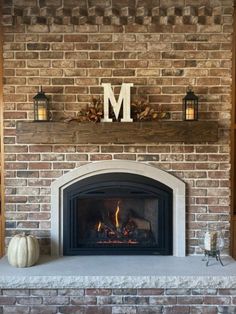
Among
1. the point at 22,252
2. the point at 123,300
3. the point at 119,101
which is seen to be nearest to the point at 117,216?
the point at 123,300

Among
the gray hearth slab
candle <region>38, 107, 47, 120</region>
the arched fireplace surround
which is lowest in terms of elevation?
the gray hearth slab

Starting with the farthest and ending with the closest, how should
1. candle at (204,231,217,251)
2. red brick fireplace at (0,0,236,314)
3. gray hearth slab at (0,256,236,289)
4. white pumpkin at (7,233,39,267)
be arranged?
red brick fireplace at (0,0,236,314) < candle at (204,231,217,251) < white pumpkin at (7,233,39,267) < gray hearth slab at (0,256,236,289)

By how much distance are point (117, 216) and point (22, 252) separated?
0.86m

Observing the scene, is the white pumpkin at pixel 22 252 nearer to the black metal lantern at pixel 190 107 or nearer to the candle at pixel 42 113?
the candle at pixel 42 113

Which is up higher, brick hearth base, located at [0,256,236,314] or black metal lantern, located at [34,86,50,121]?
black metal lantern, located at [34,86,50,121]

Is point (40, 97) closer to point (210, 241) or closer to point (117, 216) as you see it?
point (117, 216)

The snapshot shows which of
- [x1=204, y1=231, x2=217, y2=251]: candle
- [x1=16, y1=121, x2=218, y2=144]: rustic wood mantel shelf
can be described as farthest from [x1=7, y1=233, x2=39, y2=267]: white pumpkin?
[x1=204, y1=231, x2=217, y2=251]: candle

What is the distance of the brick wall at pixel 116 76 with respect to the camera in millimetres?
2910

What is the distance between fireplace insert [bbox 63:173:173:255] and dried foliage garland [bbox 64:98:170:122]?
496mm

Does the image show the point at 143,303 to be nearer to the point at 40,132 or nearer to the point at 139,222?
the point at 139,222

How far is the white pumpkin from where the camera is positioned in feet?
8.69

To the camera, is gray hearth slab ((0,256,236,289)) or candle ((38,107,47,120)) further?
candle ((38,107,47,120))

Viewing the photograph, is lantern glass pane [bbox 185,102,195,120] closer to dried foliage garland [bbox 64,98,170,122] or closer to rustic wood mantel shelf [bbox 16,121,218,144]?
rustic wood mantel shelf [bbox 16,121,218,144]

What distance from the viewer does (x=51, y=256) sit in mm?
2930
